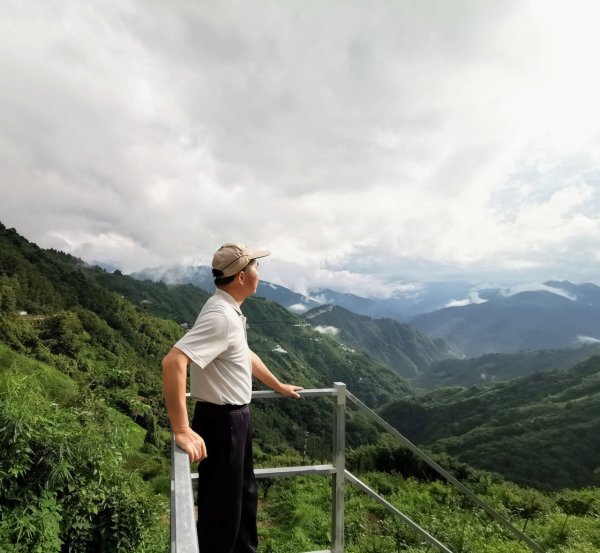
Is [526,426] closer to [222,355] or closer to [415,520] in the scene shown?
[415,520]

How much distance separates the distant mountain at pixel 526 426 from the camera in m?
77.4

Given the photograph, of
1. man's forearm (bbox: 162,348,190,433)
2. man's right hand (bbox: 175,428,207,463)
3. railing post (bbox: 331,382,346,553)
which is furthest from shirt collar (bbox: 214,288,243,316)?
railing post (bbox: 331,382,346,553)

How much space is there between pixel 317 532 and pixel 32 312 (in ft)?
358

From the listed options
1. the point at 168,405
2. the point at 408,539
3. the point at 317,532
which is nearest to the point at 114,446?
the point at 168,405

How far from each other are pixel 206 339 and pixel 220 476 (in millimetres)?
934

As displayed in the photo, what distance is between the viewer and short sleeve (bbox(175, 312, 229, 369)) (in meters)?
2.32

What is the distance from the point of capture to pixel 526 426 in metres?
95.5

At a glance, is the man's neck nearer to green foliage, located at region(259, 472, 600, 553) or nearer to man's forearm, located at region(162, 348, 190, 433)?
man's forearm, located at region(162, 348, 190, 433)

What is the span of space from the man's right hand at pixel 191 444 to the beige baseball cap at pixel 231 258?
3.43ft

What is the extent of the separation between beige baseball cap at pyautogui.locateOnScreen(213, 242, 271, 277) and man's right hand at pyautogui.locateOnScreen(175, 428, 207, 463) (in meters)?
1.05

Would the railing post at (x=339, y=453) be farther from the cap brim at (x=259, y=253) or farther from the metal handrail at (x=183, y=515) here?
the metal handrail at (x=183, y=515)

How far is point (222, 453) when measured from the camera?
2.68 m

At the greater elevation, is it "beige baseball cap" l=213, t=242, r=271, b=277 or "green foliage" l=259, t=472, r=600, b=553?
"beige baseball cap" l=213, t=242, r=271, b=277

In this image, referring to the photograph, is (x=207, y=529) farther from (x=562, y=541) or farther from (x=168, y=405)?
(x=562, y=541)
